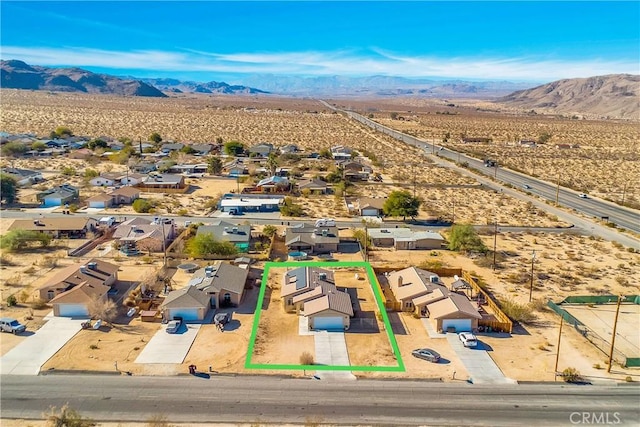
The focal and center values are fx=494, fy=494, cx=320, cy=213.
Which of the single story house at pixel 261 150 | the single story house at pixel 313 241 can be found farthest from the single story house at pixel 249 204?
the single story house at pixel 261 150

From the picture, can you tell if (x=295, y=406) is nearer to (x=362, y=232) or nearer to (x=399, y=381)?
(x=399, y=381)

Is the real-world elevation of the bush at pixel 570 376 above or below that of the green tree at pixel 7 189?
below

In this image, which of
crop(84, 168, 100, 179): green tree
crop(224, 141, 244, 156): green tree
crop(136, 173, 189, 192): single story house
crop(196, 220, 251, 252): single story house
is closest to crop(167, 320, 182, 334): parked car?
crop(196, 220, 251, 252): single story house

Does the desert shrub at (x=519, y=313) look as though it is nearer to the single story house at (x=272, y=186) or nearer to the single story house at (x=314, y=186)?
the single story house at (x=314, y=186)

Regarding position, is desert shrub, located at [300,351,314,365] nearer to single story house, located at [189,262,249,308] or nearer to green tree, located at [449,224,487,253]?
single story house, located at [189,262,249,308]

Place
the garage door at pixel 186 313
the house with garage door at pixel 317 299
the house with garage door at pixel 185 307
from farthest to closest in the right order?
the garage door at pixel 186 313 → the house with garage door at pixel 185 307 → the house with garage door at pixel 317 299

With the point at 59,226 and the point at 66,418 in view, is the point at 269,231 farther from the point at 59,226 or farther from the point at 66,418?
the point at 66,418
